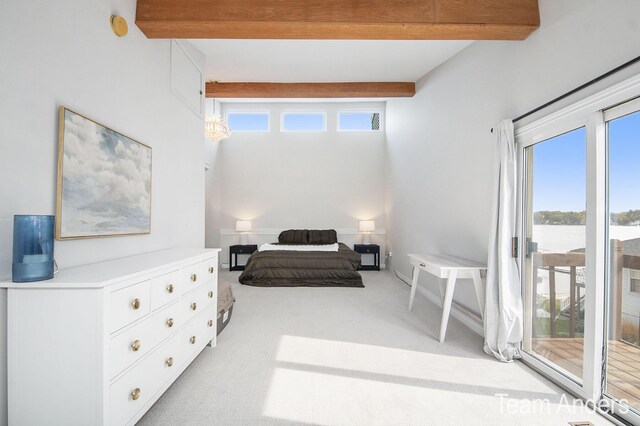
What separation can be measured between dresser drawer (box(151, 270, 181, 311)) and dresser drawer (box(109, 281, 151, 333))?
0.16 ft

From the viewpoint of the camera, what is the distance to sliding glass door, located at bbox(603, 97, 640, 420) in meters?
1.61

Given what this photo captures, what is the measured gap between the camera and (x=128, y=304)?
140cm

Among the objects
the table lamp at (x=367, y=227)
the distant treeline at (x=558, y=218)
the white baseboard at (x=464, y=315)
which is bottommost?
the white baseboard at (x=464, y=315)

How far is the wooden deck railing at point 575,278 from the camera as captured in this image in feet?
5.54

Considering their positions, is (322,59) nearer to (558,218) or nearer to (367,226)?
(558,218)

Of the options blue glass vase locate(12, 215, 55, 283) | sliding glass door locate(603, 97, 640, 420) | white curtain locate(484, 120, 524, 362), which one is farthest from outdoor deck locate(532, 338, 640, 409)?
blue glass vase locate(12, 215, 55, 283)

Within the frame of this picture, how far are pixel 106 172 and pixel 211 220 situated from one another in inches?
182

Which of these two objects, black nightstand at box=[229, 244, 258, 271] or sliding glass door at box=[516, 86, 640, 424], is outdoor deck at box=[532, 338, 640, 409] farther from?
black nightstand at box=[229, 244, 258, 271]

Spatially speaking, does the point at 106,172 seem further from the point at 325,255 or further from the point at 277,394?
the point at 325,255

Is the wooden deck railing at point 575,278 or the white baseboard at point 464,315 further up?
the wooden deck railing at point 575,278

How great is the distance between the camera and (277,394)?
1.87 meters

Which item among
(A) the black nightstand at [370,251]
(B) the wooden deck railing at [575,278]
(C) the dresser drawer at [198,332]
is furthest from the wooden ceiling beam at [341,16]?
(A) the black nightstand at [370,251]

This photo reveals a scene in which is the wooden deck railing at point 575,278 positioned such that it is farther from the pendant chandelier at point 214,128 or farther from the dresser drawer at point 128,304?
the pendant chandelier at point 214,128

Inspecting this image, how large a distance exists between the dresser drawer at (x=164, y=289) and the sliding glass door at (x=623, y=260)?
270 cm
